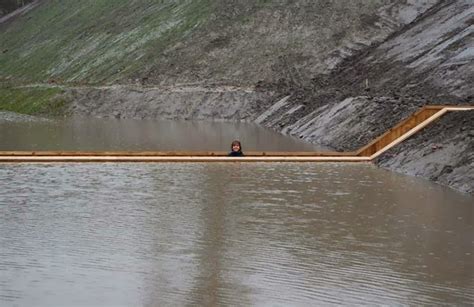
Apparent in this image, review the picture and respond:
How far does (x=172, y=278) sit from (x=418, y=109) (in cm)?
2079

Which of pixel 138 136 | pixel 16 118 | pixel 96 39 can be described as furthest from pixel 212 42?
pixel 138 136

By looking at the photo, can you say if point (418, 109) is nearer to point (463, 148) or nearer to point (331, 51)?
point (463, 148)

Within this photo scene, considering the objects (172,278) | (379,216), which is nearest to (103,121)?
(379,216)

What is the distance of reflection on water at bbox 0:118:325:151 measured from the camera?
122 ft

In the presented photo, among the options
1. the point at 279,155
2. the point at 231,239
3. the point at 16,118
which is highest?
the point at 16,118

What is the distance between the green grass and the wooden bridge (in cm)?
3145

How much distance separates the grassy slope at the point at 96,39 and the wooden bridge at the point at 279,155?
33.5 metres

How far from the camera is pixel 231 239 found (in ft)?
58.0

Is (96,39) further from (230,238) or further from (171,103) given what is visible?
(230,238)

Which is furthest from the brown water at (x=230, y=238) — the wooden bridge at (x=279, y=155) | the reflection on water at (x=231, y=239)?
the wooden bridge at (x=279, y=155)

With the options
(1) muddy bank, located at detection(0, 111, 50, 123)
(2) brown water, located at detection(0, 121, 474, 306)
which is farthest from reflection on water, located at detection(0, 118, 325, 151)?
(2) brown water, located at detection(0, 121, 474, 306)

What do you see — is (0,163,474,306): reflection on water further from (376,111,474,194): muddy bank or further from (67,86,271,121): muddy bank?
(67,86,271,121): muddy bank

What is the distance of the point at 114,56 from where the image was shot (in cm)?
6875

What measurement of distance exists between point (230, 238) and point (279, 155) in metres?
13.6
